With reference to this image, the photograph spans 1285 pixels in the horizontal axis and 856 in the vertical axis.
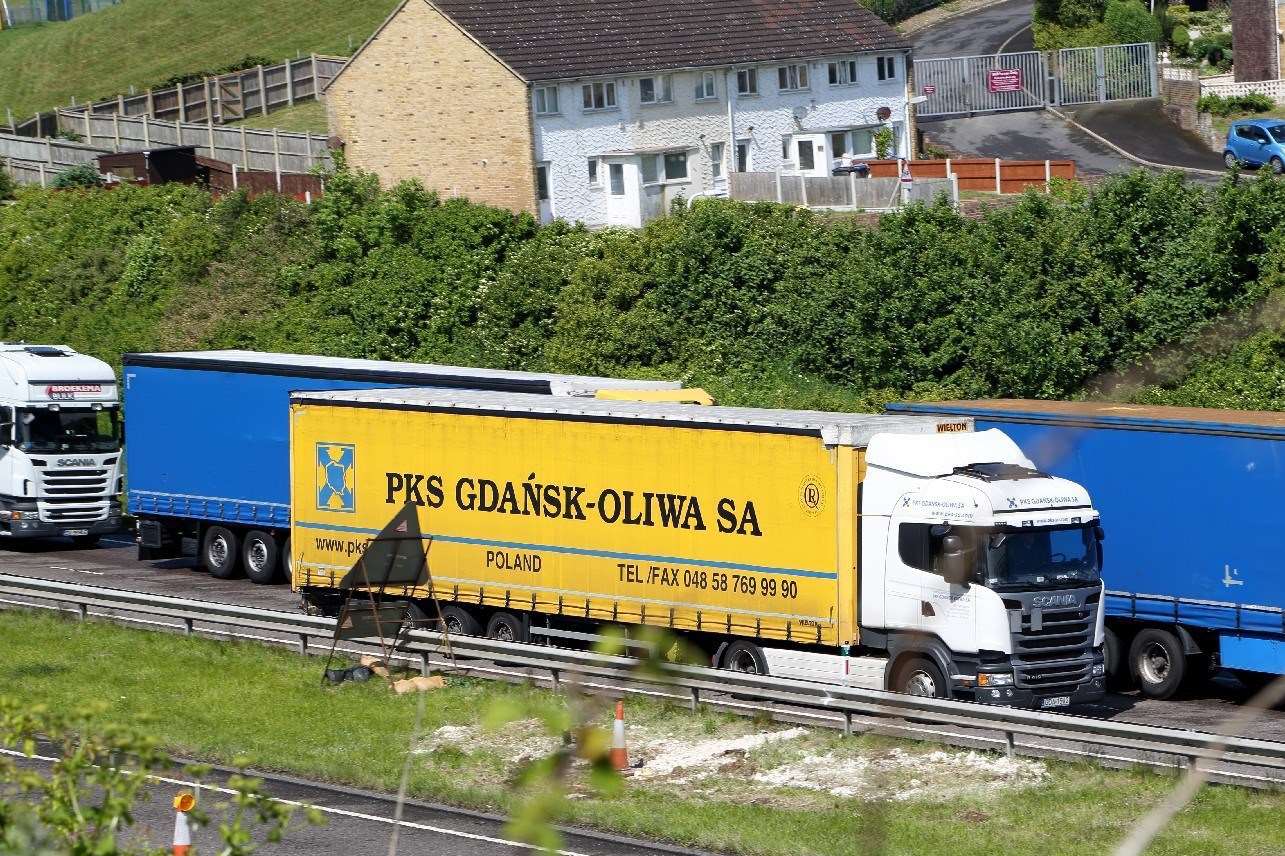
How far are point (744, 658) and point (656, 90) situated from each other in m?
34.1

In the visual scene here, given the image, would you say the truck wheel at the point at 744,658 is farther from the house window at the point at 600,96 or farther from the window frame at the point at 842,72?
the window frame at the point at 842,72

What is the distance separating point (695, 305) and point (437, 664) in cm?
1953

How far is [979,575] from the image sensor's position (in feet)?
68.6

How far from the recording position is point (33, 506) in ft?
118

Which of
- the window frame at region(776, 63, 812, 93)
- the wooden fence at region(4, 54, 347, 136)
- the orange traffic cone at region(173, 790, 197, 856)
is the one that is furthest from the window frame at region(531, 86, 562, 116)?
the orange traffic cone at region(173, 790, 197, 856)

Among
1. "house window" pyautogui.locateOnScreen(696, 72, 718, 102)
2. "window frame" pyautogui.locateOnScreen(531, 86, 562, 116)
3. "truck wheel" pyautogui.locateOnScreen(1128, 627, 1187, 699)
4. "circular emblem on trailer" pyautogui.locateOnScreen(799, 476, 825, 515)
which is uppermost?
"house window" pyautogui.locateOnScreen(696, 72, 718, 102)

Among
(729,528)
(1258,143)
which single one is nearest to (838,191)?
(1258,143)

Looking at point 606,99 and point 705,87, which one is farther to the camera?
point 705,87

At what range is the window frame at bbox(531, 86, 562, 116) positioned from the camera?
5160 cm

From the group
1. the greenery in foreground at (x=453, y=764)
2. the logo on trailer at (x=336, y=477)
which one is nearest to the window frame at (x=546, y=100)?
the logo on trailer at (x=336, y=477)

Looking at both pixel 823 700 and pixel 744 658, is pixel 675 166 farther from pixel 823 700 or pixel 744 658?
pixel 823 700

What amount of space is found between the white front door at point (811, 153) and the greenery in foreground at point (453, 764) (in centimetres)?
3503

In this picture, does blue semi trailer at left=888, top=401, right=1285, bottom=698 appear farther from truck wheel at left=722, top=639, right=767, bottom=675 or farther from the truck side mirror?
truck wheel at left=722, top=639, right=767, bottom=675

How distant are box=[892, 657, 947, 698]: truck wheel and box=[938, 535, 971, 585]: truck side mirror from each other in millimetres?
1139
